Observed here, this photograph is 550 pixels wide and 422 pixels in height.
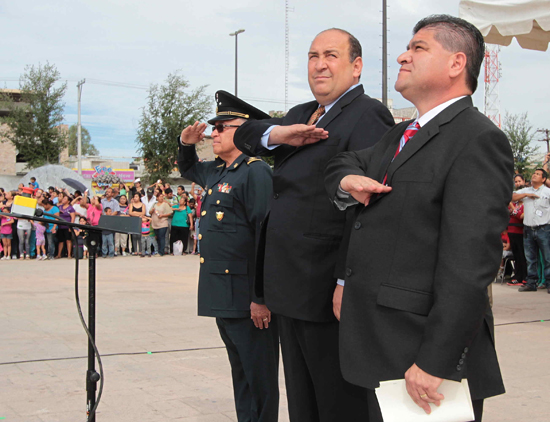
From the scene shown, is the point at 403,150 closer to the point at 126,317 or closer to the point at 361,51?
the point at 361,51

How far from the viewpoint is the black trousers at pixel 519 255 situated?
408 inches

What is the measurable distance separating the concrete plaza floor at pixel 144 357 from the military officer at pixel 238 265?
65 cm

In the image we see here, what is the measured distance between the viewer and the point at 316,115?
8.59 ft

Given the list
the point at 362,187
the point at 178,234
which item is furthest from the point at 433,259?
the point at 178,234

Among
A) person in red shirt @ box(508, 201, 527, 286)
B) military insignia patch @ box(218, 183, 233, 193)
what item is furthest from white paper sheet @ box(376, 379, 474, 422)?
person in red shirt @ box(508, 201, 527, 286)

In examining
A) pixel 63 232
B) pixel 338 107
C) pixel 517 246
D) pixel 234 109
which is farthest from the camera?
pixel 63 232

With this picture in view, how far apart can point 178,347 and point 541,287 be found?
7071mm

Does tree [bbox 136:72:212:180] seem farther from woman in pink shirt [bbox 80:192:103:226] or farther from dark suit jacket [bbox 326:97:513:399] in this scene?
dark suit jacket [bbox 326:97:513:399]

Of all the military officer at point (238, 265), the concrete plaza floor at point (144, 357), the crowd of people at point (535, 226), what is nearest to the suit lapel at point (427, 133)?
the military officer at point (238, 265)

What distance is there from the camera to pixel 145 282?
425 inches

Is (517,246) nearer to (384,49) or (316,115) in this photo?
(384,49)

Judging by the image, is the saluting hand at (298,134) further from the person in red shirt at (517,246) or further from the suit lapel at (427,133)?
the person in red shirt at (517,246)

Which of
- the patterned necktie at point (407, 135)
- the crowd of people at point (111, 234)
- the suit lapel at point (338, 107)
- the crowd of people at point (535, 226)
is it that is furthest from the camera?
the crowd of people at point (111, 234)

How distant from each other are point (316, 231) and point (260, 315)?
92 centimetres
